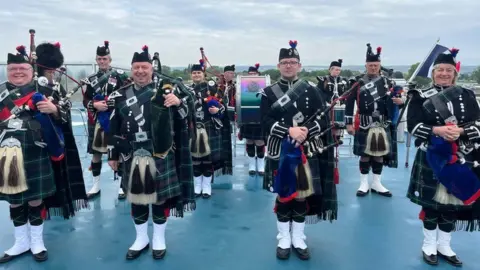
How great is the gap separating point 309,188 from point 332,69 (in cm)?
352

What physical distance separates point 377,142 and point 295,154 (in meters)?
1.85

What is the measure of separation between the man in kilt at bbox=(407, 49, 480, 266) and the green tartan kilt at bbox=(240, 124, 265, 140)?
2470 millimetres

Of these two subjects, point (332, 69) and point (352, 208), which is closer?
point (352, 208)

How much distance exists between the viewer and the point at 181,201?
3.15 m

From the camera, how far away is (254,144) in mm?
5496

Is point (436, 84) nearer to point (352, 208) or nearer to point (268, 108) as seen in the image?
point (268, 108)

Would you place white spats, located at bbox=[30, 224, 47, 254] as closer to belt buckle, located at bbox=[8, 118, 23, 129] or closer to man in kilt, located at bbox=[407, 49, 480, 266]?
belt buckle, located at bbox=[8, 118, 23, 129]

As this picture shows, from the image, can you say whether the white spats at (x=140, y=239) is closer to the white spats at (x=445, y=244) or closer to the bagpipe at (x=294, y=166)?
the bagpipe at (x=294, y=166)

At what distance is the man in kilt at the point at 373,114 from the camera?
4.30m

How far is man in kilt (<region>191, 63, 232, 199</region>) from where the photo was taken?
4.48 metres

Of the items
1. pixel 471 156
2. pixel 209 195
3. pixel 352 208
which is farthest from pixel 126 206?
pixel 471 156

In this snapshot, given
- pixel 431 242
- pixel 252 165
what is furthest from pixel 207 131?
pixel 431 242

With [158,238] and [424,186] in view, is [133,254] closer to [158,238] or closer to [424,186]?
[158,238]

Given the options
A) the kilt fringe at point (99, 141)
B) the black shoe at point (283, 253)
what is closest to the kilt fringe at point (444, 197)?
the black shoe at point (283, 253)
